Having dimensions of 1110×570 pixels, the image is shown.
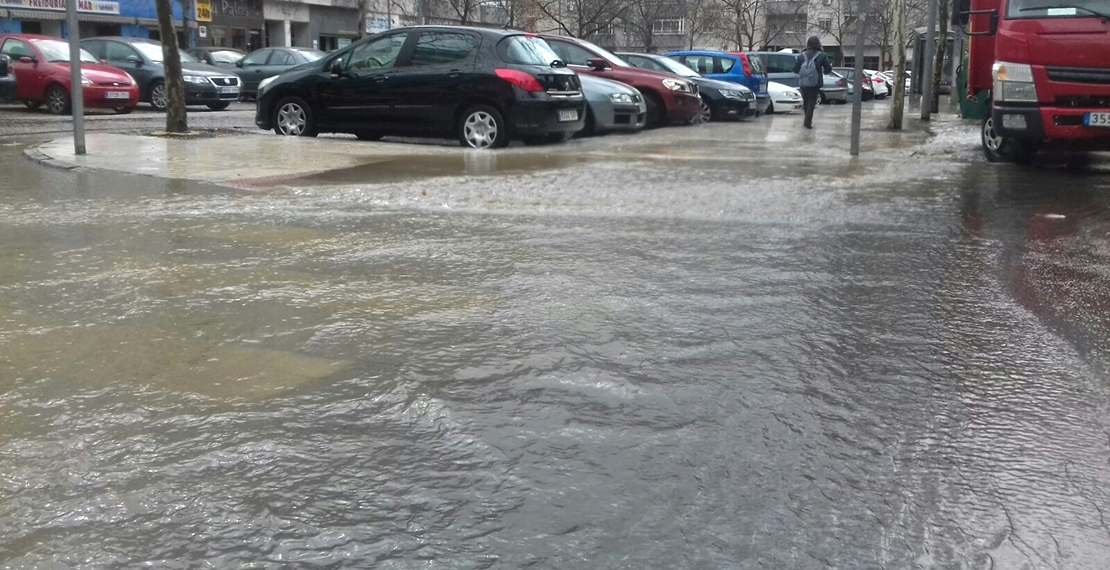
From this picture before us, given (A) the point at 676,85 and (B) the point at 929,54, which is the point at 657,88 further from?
(B) the point at 929,54

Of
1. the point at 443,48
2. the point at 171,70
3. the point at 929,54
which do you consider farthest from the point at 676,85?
the point at 171,70

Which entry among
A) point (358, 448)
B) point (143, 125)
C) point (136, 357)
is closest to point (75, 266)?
point (136, 357)

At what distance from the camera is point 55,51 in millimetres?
21188

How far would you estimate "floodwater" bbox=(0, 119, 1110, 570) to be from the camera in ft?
9.33

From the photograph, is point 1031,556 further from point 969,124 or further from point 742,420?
point 969,124

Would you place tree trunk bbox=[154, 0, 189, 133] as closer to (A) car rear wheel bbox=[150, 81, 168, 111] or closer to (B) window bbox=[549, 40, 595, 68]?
(B) window bbox=[549, 40, 595, 68]

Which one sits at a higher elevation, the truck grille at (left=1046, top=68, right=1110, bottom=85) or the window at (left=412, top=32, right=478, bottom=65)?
the window at (left=412, top=32, right=478, bottom=65)

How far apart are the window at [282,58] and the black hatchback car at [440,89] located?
1400 cm

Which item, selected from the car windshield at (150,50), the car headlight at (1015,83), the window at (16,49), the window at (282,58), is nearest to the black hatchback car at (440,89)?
the car headlight at (1015,83)

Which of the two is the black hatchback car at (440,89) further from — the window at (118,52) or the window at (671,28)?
the window at (671,28)

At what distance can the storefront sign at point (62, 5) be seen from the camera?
37.9m

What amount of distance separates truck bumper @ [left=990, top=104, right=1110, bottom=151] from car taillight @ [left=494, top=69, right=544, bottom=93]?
5.18m

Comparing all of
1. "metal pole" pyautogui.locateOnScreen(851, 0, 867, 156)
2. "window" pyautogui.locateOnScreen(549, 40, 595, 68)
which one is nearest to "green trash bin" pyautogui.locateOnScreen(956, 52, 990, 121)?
"metal pole" pyautogui.locateOnScreen(851, 0, 867, 156)

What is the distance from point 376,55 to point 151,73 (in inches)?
438
